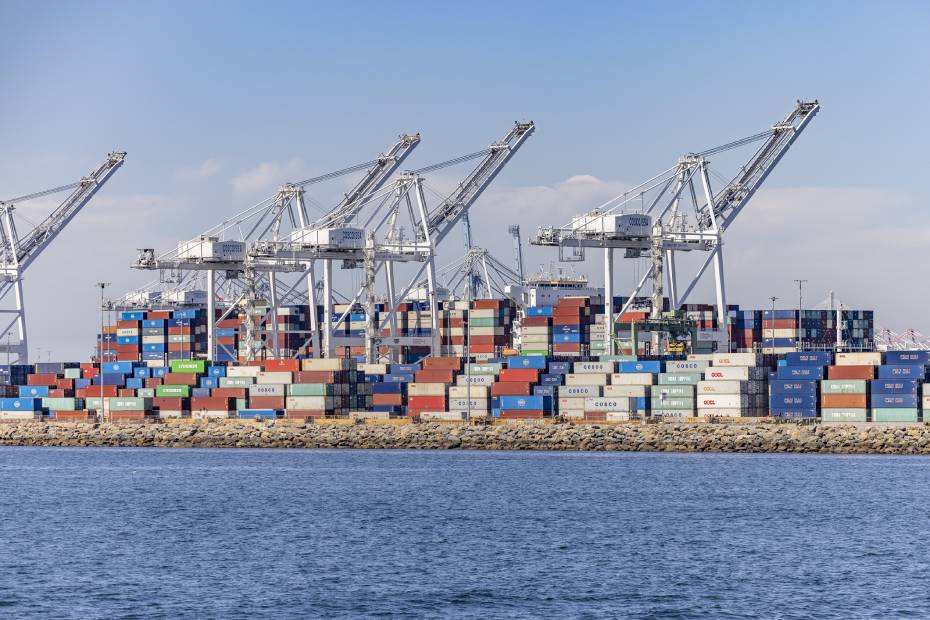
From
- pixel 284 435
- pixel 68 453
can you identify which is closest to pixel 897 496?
pixel 284 435

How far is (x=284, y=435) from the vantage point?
8750cm

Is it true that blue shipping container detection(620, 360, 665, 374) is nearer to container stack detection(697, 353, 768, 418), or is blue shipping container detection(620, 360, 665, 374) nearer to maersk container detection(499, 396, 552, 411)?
container stack detection(697, 353, 768, 418)

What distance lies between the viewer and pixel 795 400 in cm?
8056

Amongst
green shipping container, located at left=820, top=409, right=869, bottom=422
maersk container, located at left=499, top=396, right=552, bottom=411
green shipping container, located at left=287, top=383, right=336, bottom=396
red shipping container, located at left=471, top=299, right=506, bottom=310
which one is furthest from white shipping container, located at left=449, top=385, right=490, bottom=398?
red shipping container, located at left=471, top=299, right=506, bottom=310

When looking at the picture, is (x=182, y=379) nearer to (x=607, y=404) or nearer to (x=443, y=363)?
(x=443, y=363)

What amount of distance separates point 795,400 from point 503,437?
15.1 metres

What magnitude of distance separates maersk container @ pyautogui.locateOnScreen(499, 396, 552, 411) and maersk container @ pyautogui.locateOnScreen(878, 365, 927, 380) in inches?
707

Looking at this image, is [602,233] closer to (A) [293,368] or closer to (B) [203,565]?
(A) [293,368]

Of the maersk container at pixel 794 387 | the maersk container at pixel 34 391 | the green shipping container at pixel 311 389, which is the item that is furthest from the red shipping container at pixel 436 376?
the maersk container at pixel 34 391

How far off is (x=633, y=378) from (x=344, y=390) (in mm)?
17959

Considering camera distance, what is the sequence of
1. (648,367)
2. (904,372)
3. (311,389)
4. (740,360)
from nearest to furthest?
(904,372) → (740,360) → (648,367) → (311,389)

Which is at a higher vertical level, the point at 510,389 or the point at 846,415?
the point at 510,389

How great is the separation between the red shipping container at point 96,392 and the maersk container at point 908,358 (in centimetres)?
4846

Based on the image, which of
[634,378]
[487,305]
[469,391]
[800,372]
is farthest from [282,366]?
[800,372]
